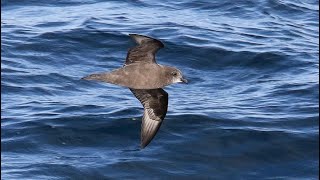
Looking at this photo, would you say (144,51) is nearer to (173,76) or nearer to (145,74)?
(145,74)

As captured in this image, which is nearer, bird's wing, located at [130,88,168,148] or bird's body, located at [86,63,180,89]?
bird's body, located at [86,63,180,89]

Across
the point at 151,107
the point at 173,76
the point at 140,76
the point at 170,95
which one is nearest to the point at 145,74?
the point at 140,76

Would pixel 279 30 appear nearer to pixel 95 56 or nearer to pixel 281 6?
pixel 281 6

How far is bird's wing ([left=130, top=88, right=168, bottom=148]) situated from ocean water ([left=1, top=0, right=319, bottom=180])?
1880mm

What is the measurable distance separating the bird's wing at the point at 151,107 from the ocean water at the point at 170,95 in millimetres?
1880

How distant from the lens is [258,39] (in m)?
20.8

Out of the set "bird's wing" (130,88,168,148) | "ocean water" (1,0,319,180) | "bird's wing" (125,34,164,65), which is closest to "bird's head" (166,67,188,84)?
"bird's wing" (125,34,164,65)

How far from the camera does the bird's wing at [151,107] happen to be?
12844 millimetres

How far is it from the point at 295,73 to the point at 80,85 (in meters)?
3.77

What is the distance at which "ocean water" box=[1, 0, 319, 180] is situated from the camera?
15664 millimetres

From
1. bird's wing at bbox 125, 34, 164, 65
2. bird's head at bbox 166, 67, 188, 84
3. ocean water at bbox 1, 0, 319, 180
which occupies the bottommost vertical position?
ocean water at bbox 1, 0, 319, 180

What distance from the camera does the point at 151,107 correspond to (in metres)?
13.1

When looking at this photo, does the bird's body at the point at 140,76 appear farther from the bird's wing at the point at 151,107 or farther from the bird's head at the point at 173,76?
the bird's wing at the point at 151,107

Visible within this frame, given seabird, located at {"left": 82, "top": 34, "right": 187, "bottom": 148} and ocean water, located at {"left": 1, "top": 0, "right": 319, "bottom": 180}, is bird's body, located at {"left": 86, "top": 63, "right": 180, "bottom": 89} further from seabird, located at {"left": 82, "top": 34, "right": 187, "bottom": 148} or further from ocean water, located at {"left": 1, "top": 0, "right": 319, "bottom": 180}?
ocean water, located at {"left": 1, "top": 0, "right": 319, "bottom": 180}
